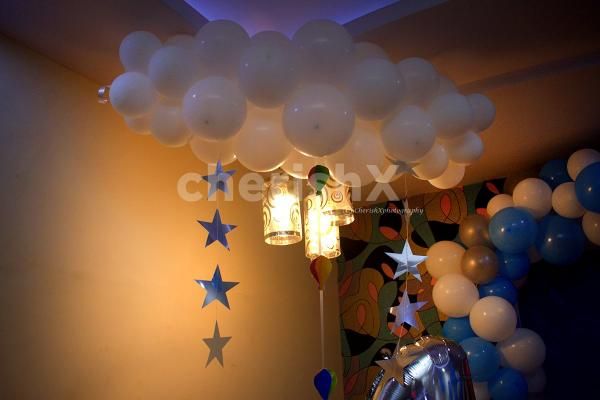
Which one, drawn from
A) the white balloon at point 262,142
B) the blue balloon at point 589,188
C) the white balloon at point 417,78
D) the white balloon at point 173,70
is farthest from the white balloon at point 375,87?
the blue balloon at point 589,188

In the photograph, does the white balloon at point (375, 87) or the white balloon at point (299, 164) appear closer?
the white balloon at point (375, 87)

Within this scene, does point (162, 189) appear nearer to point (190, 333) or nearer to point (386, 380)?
point (190, 333)

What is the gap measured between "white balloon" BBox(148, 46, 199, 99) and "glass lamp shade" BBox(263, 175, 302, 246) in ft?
1.66

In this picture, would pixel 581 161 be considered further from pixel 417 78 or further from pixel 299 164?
pixel 299 164

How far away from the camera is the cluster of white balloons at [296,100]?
143 centimetres

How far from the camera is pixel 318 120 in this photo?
1.40 m

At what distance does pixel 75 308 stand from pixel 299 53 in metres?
1.16

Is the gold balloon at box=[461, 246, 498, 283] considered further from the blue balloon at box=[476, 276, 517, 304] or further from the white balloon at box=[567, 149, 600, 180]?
the white balloon at box=[567, 149, 600, 180]

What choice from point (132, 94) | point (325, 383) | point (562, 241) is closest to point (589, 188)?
point (562, 241)

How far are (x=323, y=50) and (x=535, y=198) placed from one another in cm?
150

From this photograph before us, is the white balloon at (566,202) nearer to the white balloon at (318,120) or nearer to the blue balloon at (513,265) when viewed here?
the blue balloon at (513,265)

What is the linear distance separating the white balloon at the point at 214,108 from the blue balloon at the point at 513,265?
1.58 m

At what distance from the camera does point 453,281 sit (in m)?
2.50

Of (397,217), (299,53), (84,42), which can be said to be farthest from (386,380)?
(397,217)
